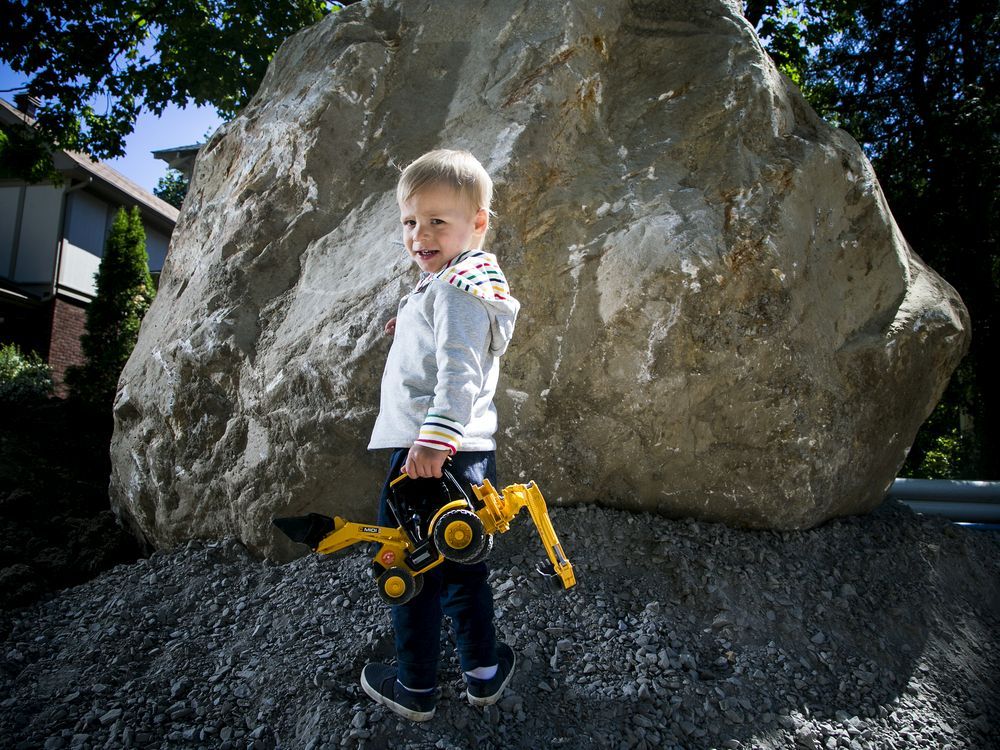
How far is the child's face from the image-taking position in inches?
91.0

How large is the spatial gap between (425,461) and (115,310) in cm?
974

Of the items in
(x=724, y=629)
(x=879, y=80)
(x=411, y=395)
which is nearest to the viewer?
(x=411, y=395)

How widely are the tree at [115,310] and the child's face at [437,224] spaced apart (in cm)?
757

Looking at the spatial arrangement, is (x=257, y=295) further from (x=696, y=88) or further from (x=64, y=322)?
(x=64, y=322)

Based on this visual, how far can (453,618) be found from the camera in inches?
91.0

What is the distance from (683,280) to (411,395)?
56.7 inches

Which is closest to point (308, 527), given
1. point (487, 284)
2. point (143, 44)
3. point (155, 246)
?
point (487, 284)

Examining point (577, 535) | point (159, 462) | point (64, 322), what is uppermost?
point (577, 535)

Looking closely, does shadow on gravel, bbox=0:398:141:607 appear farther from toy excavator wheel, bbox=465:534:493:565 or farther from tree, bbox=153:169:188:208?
tree, bbox=153:169:188:208

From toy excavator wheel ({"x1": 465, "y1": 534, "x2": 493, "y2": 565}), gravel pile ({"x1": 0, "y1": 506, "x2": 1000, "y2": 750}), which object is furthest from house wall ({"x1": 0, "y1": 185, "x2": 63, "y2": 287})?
Result: toy excavator wheel ({"x1": 465, "y1": 534, "x2": 493, "y2": 565})

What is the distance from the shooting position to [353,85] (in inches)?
148

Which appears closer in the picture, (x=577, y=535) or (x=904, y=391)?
(x=577, y=535)

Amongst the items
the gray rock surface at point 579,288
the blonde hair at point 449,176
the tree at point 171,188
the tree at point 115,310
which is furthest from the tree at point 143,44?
the tree at point 171,188

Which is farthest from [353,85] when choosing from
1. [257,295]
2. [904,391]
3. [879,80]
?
[879,80]
